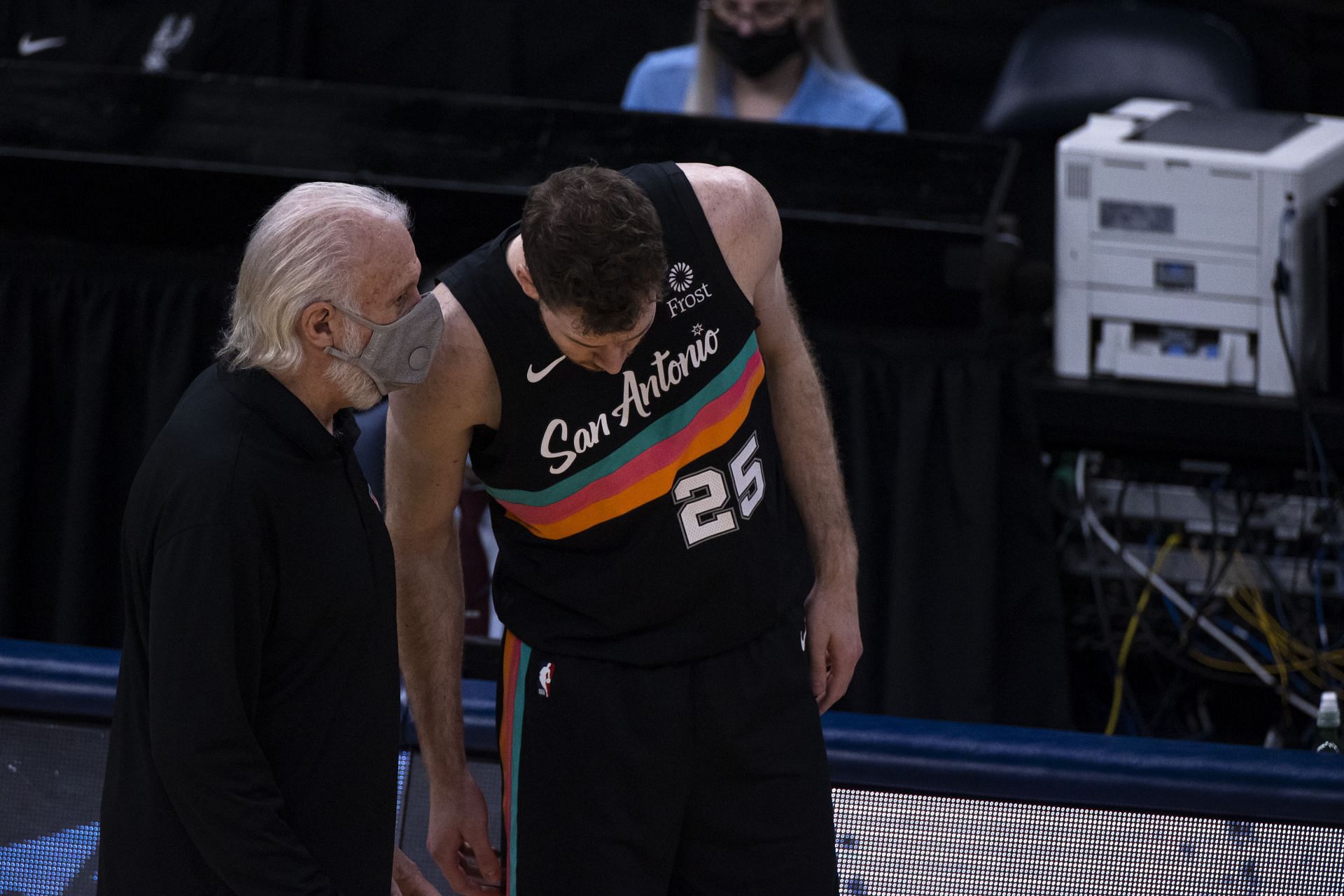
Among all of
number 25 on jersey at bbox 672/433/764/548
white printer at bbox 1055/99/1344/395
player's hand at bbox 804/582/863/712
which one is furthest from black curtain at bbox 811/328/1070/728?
number 25 on jersey at bbox 672/433/764/548

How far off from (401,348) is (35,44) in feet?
13.1

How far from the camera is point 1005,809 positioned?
1.56 meters

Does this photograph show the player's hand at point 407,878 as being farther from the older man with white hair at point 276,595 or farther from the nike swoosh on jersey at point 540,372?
the nike swoosh on jersey at point 540,372

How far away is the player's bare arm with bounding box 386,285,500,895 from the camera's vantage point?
1.49 m

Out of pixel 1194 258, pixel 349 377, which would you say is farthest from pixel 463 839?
pixel 1194 258

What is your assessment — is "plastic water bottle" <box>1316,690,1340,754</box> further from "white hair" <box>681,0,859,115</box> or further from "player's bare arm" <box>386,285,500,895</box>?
"white hair" <box>681,0,859,115</box>

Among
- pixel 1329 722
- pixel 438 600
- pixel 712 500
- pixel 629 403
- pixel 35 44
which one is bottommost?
pixel 1329 722

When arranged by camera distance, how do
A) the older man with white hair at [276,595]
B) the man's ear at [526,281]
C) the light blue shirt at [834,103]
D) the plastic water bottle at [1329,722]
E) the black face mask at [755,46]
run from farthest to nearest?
the light blue shirt at [834,103], the black face mask at [755,46], the plastic water bottle at [1329,722], the man's ear at [526,281], the older man with white hair at [276,595]

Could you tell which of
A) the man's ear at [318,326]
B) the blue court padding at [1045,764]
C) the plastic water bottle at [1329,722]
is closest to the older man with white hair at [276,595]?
the man's ear at [318,326]

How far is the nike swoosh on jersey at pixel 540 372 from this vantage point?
145 centimetres

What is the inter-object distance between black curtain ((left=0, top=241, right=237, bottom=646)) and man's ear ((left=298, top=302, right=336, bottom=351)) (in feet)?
5.42

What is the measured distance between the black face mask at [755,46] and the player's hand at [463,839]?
2293mm

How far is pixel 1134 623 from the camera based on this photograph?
10.3ft

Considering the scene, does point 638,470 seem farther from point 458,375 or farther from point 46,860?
point 46,860
